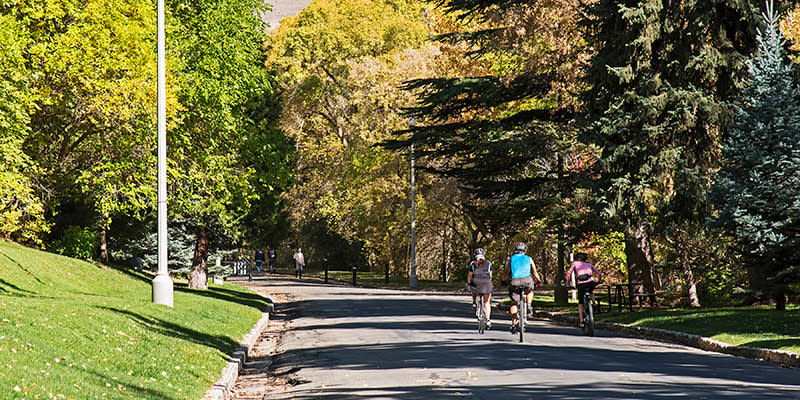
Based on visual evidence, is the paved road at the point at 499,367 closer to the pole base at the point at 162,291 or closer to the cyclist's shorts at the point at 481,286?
the cyclist's shorts at the point at 481,286

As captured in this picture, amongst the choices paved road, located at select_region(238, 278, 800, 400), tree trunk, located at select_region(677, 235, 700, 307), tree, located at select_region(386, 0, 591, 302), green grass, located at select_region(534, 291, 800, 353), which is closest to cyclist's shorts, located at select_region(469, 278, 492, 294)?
paved road, located at select_region(238, 278, 800, 400)

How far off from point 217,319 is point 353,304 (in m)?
11.2

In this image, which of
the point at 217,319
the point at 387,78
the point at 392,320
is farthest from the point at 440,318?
the point at 387,78

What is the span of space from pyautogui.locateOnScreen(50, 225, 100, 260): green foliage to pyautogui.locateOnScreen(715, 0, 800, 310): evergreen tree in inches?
855

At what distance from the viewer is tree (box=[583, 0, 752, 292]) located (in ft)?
78.0

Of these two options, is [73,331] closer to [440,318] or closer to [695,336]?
[695,336]

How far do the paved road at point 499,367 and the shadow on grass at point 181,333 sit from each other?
37.5 inches

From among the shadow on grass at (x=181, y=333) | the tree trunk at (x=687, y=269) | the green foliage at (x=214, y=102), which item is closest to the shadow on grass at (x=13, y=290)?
the shadow on grass at (x=181, y=333)

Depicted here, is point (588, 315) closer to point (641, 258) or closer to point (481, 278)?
point (481, 278)

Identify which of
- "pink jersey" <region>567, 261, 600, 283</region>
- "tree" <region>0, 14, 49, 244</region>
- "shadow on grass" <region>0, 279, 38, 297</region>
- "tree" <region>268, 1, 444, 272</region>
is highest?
"tree" <region>268, 1, 444, 272</region>

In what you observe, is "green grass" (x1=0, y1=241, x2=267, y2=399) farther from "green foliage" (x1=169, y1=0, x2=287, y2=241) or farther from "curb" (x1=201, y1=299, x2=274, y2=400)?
"green foliage" (x1=169, y1=0, x2=287, y2=241)

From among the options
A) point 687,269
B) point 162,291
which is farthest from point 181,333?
point 687,269

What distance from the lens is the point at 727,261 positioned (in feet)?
80.9

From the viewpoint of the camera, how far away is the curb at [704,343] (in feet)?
46.7
